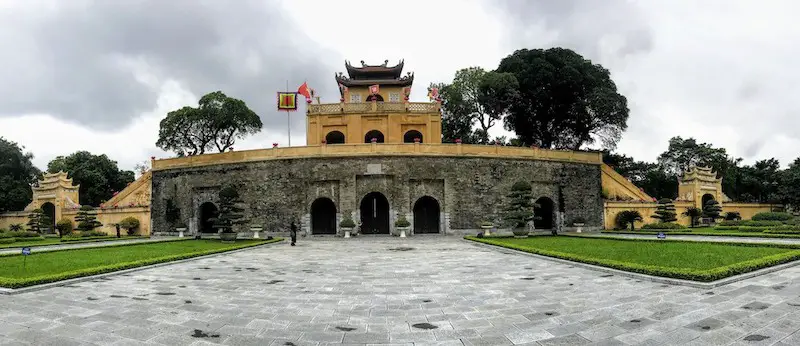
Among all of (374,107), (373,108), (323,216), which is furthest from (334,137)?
(323,216)

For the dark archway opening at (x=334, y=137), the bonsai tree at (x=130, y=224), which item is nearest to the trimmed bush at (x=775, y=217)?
the dark archway opening at (x=334, y=137)

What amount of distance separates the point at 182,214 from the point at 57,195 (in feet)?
41.5

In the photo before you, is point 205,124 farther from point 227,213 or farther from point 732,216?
point 732,216

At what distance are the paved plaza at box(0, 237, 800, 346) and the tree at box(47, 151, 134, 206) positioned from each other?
4101cm

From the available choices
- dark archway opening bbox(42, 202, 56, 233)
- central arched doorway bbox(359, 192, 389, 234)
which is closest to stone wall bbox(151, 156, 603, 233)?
central arched doorway bbox(359, 192, 389, 234)

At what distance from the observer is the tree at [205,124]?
43.0 m

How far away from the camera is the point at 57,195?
32656 millimetres

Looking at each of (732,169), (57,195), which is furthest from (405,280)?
(732,169)

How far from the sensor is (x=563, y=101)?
1484 inches

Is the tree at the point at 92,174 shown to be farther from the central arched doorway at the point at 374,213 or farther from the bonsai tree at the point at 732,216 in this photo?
the bonsai tree at the point at 732,216

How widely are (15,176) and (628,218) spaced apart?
53396mm

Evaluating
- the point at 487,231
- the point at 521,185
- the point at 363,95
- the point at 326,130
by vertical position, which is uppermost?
the point at 363,95

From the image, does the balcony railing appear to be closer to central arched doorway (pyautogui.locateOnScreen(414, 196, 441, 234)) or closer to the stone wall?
the stone wall

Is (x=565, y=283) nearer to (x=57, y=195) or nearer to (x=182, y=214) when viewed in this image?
(x=182, y=214)
